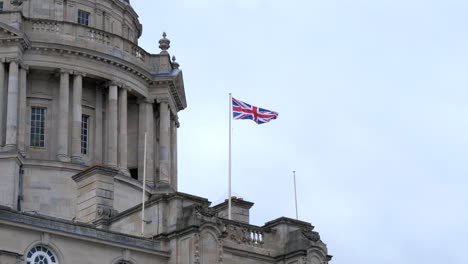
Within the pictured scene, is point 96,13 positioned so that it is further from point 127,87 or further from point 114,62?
point 127,87

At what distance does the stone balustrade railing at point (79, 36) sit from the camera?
200 ft

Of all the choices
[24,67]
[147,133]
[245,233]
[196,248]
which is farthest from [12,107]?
[196,248]

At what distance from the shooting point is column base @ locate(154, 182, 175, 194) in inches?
2417

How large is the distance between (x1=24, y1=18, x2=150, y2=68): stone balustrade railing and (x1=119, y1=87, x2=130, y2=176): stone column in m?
2.12

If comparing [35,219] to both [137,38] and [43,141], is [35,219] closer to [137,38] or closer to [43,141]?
[43,141]

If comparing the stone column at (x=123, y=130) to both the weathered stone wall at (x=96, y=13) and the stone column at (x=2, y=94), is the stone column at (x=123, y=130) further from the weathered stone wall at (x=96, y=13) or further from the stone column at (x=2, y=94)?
the stone column at (x=2, y=94)

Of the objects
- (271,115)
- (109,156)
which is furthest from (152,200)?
(109,156)

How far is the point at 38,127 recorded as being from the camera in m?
59.8

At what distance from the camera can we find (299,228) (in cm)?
4822

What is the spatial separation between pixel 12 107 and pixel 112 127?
549cm

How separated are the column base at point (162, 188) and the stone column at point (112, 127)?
2814 mm

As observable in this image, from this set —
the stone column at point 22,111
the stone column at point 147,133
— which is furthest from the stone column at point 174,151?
the stone column at point 22,111

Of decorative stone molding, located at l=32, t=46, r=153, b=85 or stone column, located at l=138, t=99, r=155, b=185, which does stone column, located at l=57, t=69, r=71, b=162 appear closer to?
decorative stone molding, located at l=32, t=46, r=153, b=85

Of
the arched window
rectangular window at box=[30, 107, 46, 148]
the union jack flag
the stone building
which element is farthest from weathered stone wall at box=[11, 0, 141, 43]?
the arched window
